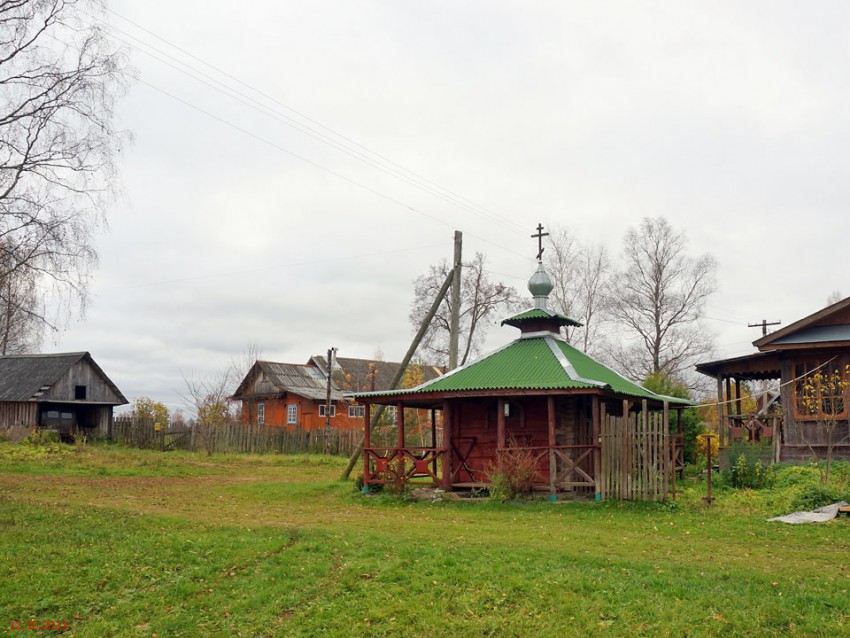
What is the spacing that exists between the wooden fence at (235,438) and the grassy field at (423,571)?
1899 centimetres

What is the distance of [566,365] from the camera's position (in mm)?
18156

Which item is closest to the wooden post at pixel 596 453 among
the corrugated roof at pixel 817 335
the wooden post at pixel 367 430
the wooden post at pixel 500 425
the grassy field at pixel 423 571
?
the grassy field at pixel 423 571

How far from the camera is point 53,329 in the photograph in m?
15.3

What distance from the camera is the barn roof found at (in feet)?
112

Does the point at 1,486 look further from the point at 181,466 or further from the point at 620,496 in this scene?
the point at 620,496

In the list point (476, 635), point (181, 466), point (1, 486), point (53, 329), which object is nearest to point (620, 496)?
point (476, 635)

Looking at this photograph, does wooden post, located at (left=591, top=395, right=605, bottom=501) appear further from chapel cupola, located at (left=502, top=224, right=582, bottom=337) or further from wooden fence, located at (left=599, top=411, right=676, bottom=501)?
chapel cupola, located at (left=502, top=224, right=582, bottom=337)

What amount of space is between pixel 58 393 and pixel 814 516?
103ft

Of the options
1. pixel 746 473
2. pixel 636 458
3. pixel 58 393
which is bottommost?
pixel 746 473

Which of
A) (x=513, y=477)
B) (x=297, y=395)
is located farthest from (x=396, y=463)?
(x=297, y=395)

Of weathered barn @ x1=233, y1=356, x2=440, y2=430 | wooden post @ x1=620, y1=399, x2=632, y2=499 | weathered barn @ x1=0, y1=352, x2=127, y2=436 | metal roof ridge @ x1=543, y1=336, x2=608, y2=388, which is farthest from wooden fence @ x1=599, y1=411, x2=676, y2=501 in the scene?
weathered barn @ x1=233, y1=356, x2=440, y2=430

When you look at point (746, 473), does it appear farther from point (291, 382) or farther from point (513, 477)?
point (291, 382)

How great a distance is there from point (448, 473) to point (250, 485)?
236 inches

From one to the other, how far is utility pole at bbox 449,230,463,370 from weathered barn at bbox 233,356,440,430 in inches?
1043
